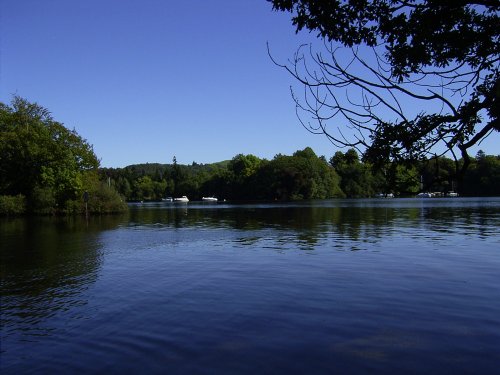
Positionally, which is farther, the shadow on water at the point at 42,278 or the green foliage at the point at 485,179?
the green foliage at the point at 485,179

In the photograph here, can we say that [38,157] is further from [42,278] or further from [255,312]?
[255,312]

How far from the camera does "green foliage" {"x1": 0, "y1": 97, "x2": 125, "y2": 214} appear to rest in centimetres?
7219

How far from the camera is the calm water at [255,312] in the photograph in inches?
352

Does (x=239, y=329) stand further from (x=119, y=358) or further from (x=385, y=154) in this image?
(x=385, y=154)

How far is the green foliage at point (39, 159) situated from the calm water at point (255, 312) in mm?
52739

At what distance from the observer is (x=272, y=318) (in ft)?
38.8

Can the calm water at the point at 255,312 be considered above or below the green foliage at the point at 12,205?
below

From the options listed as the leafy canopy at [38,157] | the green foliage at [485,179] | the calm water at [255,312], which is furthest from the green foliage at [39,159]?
the green foliage at [485,179]

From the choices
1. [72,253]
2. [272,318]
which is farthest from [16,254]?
[272,318]

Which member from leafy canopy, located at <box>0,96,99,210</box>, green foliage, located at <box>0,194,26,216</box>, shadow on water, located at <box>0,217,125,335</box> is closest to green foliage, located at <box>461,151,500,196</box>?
leafy canopy, located at <box>0,96,99,210</box>

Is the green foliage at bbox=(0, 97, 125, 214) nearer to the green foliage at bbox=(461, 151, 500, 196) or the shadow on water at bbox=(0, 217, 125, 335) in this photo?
the shadow on water at bbox=(0, 217, 125, 335)

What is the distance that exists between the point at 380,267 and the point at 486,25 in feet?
45.1

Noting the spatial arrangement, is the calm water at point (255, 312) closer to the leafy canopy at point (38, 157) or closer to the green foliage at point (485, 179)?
the leafy canopy at point (38, 157)

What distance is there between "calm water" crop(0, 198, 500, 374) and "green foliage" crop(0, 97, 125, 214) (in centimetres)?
5274
